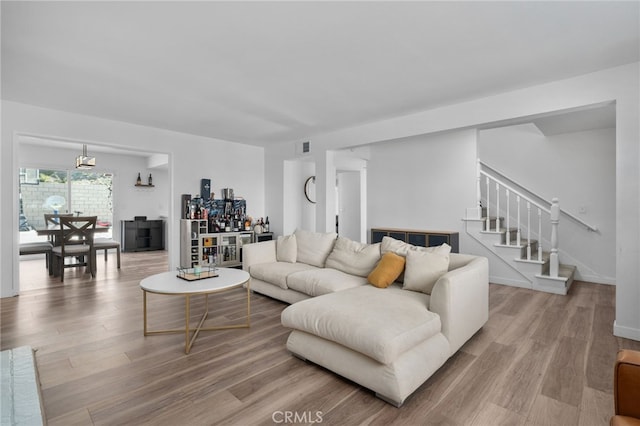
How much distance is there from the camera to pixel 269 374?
7.50 ft

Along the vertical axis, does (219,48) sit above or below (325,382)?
above

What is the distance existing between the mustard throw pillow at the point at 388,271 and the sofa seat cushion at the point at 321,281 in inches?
11.9

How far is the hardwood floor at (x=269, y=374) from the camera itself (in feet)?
6.10

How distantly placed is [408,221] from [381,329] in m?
4.52

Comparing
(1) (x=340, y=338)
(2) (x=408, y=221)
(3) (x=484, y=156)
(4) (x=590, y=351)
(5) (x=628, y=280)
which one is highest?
(3) (x=484, y=156)

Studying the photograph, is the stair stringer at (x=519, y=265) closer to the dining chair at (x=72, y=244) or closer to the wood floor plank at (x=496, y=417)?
the wood floor plank at (x=496, y=417)

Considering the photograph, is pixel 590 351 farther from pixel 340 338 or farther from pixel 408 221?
pixel 408 221

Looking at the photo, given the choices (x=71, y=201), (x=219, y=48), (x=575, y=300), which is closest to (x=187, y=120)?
(x=219, y=48)

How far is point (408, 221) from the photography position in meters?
6.27

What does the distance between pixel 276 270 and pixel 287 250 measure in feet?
1.76

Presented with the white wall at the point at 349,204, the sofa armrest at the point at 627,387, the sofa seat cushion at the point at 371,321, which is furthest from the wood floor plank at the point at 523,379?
the white wall at the point at 349,204

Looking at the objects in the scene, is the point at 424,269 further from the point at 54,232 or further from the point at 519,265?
the point at 54,232

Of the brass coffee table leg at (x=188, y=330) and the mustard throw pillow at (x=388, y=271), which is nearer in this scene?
the brass coffee table leg at (x=188, y=330)

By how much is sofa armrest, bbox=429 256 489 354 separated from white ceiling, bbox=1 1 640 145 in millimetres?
1868
